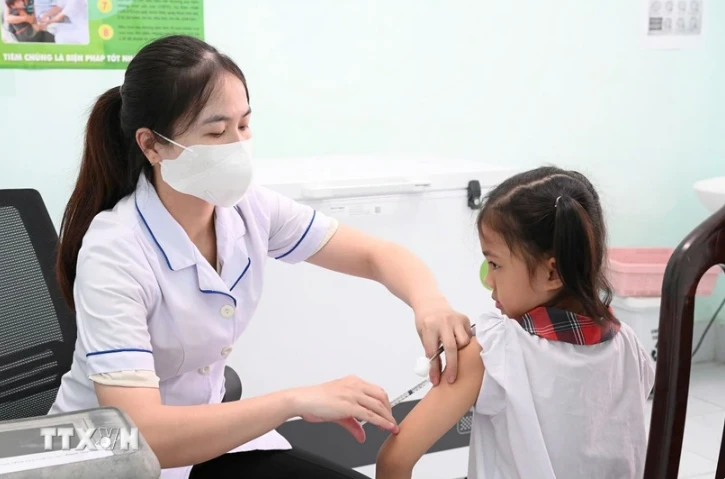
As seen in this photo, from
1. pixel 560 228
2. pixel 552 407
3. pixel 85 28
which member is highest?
pixel 85 28

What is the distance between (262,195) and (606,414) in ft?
2.47

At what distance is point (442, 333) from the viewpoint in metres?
1.30

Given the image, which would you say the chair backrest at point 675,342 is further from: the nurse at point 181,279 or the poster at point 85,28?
the poster at point 85,28

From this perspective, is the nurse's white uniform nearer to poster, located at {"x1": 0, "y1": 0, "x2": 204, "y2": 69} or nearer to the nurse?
the nurse

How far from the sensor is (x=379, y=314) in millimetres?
2197

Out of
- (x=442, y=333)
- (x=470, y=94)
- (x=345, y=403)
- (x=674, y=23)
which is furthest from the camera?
(x=674, y=23)

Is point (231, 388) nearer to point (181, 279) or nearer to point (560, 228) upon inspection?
point (181, 279)

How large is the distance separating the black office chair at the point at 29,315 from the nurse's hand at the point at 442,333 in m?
0.42

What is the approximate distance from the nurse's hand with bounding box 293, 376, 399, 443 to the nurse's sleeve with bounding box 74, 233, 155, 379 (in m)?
0.24

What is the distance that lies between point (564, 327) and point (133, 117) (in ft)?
2.40

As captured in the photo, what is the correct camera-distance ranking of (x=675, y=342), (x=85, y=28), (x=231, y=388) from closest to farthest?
(x=675, y=342)
(x=231, y=388)
(x=85, y=28)

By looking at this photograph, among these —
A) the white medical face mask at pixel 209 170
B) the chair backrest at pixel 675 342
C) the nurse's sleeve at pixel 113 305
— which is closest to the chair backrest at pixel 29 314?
the nurse's sleeve at pixel 113 305

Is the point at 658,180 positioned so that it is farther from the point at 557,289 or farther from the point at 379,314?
the point at 557,289

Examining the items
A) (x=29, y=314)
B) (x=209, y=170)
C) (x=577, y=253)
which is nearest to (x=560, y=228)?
(x=577, y=253)
